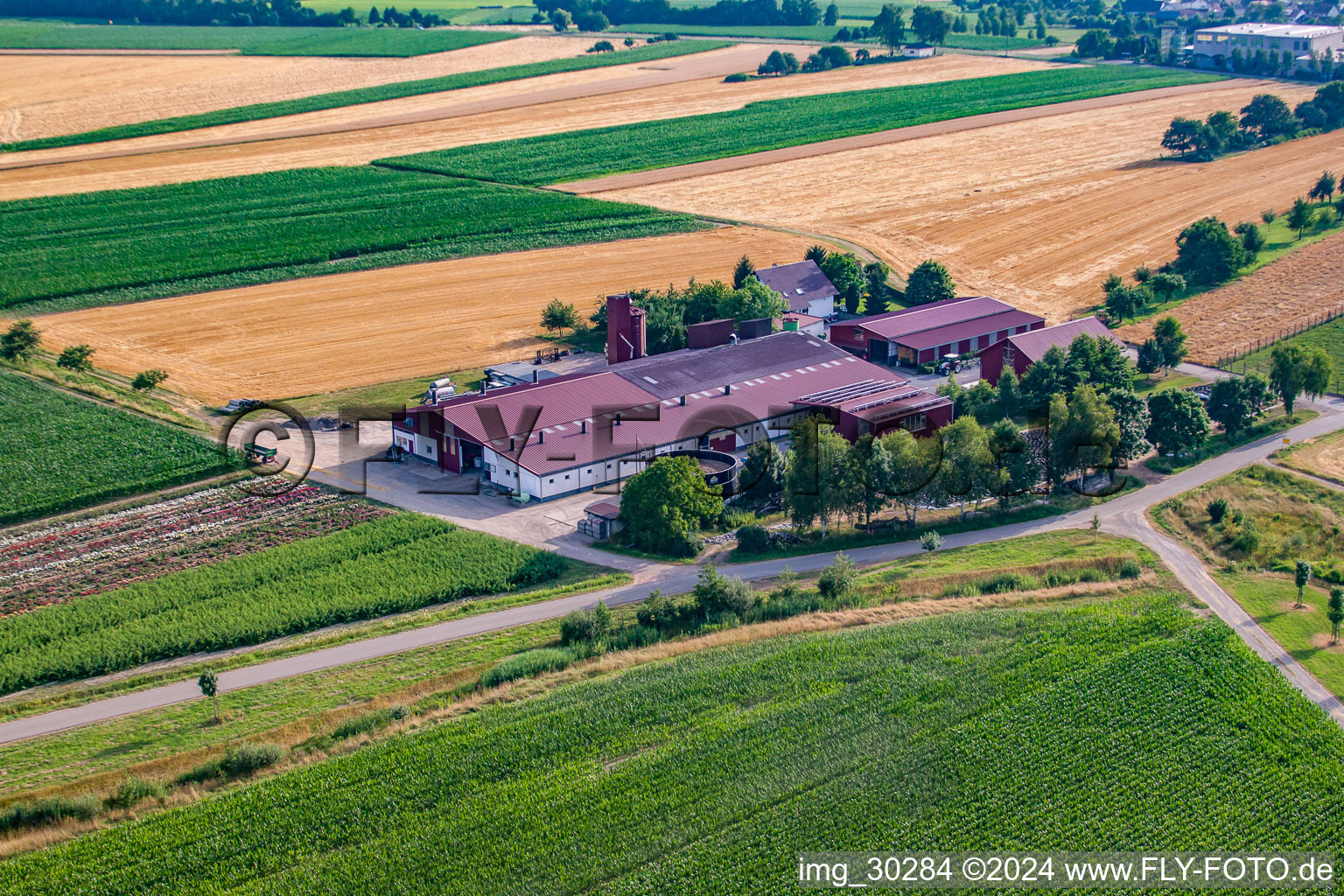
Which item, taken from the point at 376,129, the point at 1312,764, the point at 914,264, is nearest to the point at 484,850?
the point at 1312,764

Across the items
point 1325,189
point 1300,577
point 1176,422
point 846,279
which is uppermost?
point 1325,189

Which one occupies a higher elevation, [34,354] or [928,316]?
[928,316]

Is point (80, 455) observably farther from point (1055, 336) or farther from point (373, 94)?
point (373, 94)

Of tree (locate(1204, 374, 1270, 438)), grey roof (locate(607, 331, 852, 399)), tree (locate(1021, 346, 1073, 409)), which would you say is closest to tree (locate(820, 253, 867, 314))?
grey roof (locate(607, 331, 852, 399))

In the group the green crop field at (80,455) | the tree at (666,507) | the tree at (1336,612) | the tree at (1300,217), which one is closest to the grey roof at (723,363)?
the tree at (666,507)

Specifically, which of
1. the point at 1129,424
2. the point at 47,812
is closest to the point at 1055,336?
the point at 1129,424

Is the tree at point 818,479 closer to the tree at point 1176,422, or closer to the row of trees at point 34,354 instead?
the tree at point 1176,422

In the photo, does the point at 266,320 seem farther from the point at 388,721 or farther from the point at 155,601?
the point at 388,721
